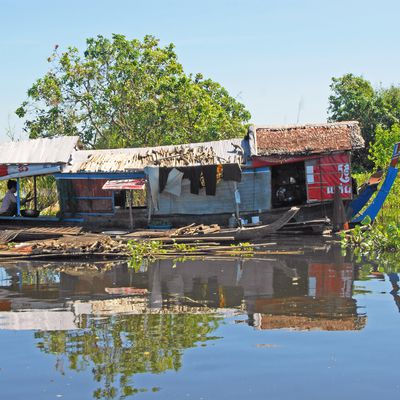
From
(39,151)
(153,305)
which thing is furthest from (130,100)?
(153,305)

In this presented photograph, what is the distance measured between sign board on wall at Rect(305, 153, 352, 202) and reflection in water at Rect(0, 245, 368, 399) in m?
3.66

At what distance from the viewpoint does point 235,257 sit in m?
14.6

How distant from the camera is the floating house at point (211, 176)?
58.9 ft

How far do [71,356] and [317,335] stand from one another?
2753 mm

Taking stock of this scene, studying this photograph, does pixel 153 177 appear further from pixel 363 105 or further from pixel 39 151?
pixel 363 105

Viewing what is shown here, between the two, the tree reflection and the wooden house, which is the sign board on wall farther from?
the tree reflection

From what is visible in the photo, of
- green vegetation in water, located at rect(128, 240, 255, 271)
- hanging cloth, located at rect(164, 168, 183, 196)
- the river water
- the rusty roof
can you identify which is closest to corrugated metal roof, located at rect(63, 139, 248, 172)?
hanging cloth, located at rect(164, 168, 183, 196)

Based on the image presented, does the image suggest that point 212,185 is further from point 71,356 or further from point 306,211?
point 71,356

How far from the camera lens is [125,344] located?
7.77 metres

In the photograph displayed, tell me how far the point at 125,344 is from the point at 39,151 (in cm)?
1225

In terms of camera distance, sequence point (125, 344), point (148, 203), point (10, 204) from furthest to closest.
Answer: point (10, 204) < point (148, 203) < point (125, 344)

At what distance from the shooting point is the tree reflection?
22.2ft

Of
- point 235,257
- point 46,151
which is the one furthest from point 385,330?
point 46,151

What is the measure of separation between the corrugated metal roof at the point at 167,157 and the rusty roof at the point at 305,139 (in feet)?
1.63
